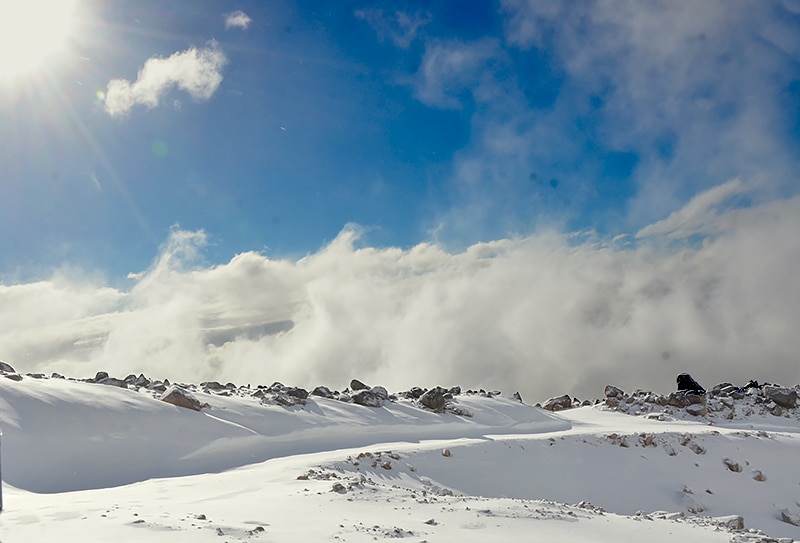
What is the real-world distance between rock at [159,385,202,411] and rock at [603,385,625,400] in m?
16.7

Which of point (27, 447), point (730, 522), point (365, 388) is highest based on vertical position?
point (365, 388)

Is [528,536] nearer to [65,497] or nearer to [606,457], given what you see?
[65,497]

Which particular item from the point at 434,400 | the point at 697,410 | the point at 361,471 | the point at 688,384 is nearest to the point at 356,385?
the point at 434,400

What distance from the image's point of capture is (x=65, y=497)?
26.4 feet

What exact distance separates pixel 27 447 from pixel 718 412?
2213cm

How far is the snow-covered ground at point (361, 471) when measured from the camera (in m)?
6.36

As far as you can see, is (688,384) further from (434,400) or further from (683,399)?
(434,400)

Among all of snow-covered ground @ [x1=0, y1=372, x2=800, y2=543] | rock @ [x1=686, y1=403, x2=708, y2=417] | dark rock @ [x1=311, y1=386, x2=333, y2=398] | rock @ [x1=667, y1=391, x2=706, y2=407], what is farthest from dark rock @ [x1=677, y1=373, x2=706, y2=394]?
dark rock @ [x1=311, y1=386, x2=333, y2=398]

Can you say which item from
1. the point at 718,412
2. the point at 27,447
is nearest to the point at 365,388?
the point at 27,447

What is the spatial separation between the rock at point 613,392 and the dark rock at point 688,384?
131 inches

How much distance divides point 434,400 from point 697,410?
417 inches

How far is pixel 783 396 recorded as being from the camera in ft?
74.4

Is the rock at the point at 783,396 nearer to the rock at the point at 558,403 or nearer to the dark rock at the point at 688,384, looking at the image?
the dark rock at the point at 688,384

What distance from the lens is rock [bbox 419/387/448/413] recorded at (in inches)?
699
